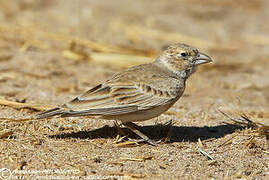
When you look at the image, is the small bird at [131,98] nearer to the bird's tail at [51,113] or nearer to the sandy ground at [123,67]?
the bird's tail at [51,113]

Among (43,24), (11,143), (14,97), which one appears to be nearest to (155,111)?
(11,143)

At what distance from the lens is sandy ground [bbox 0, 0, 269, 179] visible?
15.6 feet

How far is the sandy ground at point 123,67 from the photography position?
188 inches

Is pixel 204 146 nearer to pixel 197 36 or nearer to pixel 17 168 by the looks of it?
pixel 17 168

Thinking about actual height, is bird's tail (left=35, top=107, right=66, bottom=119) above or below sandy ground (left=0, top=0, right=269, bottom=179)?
above

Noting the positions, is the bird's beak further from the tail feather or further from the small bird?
the tail feather

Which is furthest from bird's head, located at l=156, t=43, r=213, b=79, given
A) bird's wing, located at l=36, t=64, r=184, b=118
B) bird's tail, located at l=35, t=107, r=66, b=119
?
bird's tail, located at l=35, t=107, r=66, b=119

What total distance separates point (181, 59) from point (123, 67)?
3422 mm

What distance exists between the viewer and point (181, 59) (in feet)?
20.1

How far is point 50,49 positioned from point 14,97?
10.8 ft

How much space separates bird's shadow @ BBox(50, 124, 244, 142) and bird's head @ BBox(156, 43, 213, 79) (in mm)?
759

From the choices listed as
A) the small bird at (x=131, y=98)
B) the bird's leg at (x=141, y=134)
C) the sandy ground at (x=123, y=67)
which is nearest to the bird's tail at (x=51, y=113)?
the small bird at (x=131, y=98)

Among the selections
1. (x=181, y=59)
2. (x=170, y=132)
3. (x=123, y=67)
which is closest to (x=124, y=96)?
(x=170, y=132)

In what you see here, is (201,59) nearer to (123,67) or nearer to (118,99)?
(118,99)
